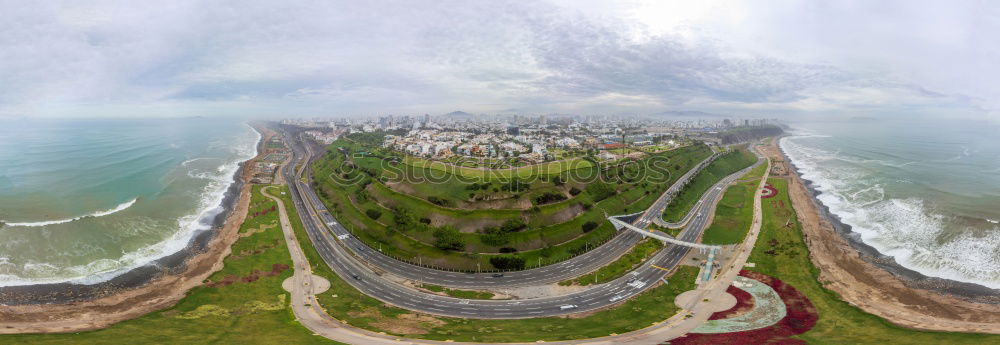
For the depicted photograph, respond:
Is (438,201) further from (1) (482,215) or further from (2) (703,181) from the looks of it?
(2) (703,181)

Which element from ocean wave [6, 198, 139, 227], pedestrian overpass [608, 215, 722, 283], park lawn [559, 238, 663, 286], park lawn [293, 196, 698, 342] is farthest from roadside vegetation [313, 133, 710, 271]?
ocean wave [6, 198, 139, 227]

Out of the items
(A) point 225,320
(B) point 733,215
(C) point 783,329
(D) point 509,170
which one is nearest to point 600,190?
(D) point 509,170

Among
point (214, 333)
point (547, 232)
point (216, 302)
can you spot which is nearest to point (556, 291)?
point (547, 232)

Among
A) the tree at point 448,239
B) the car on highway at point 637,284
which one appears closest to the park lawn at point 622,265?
the car on highway at point 637,284

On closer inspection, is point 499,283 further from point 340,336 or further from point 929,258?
point 929,258

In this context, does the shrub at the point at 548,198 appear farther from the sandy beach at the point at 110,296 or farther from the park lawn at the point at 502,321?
the sandy beach at the point at 110,296
